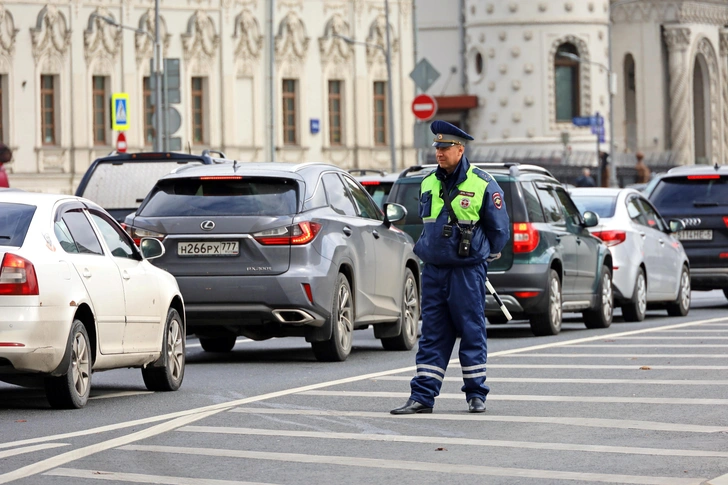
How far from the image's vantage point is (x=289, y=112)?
5891 cm

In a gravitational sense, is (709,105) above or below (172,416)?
above

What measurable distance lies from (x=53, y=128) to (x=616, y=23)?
39681 millimetres

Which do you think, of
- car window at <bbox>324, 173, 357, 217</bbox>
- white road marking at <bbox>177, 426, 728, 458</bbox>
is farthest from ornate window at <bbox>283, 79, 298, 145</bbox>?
white road marking at <bbox>177, 426, 728, 458</bbox>

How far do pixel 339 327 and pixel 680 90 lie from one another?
69.5 m

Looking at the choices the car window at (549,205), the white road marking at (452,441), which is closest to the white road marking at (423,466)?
the white road marking at (452,441)

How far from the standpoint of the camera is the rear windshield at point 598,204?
22.8m

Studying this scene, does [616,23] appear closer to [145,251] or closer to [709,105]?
[709,105]

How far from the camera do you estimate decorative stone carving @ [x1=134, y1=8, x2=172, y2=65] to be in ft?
177

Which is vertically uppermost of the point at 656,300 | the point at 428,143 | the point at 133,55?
the point at 133,55

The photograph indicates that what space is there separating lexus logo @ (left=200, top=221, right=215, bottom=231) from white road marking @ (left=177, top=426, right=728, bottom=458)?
15.7ft

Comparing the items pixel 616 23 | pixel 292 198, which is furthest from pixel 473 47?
pixel 292 198

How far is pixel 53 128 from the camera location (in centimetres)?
5200

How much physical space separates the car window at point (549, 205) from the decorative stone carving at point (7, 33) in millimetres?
32999

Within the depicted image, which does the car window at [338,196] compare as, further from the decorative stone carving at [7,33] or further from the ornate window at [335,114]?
the ornate window at [335,114]
